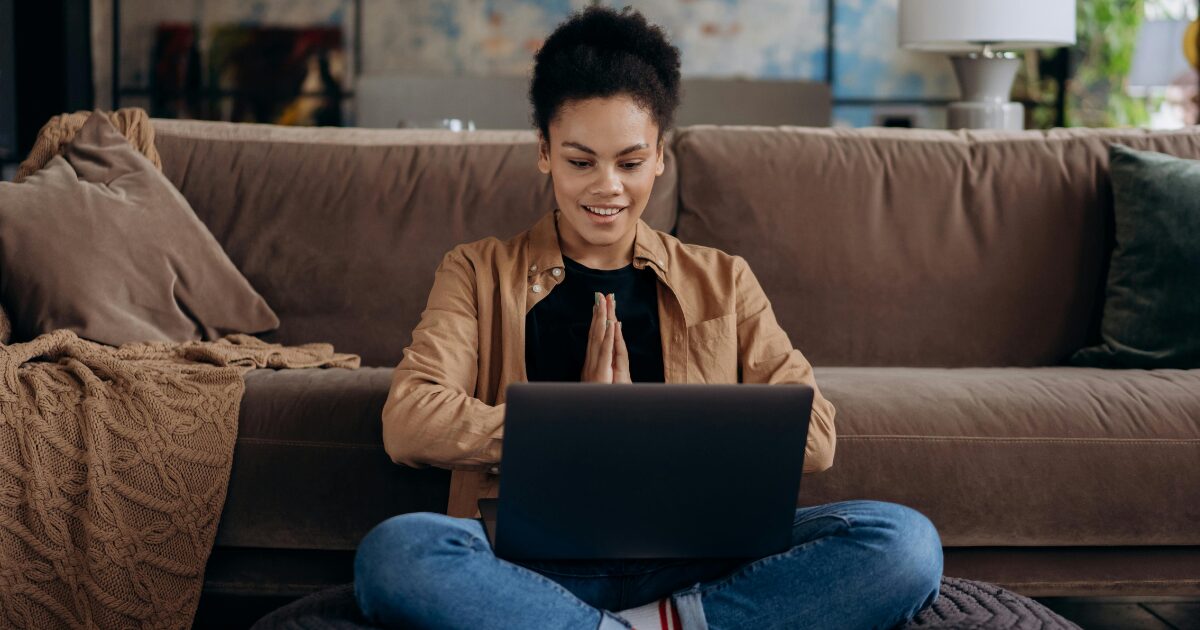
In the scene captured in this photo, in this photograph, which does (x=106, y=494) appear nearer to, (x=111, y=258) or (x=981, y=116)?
(x=111, y=258)

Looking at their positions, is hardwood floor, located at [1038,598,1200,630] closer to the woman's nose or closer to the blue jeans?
the blue jeans

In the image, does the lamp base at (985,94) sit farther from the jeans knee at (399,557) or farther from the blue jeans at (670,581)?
the jeans knee at (399,557)

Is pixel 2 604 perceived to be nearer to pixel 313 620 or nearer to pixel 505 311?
pixel 313 620

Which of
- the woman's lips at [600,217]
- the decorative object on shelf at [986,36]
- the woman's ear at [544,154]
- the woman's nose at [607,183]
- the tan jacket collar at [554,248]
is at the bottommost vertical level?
the tan jacket collar at [554,248]

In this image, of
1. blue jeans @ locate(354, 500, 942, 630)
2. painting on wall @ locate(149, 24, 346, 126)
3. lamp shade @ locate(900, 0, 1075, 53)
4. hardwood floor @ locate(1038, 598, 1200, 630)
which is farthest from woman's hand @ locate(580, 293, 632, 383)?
painting on wall @ locate(149, 24, 346, 126)

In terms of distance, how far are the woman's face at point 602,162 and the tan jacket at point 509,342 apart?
0.08 metres

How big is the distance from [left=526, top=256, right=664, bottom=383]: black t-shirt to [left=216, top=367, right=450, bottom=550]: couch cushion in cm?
27

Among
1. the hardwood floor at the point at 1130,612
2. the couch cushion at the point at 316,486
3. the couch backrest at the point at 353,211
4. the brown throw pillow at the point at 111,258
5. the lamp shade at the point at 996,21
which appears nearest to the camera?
the couch cushion at the point at 316,486

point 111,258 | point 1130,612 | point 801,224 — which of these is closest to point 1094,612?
point 1130,612

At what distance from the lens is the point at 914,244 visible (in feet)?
7.59

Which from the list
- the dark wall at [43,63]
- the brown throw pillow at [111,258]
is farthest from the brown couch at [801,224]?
the dark wall at [43,63]

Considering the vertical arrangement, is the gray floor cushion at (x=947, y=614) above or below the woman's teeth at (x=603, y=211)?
below

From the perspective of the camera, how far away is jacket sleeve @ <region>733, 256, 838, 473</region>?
1.57m

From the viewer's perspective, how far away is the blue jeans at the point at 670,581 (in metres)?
1.26
